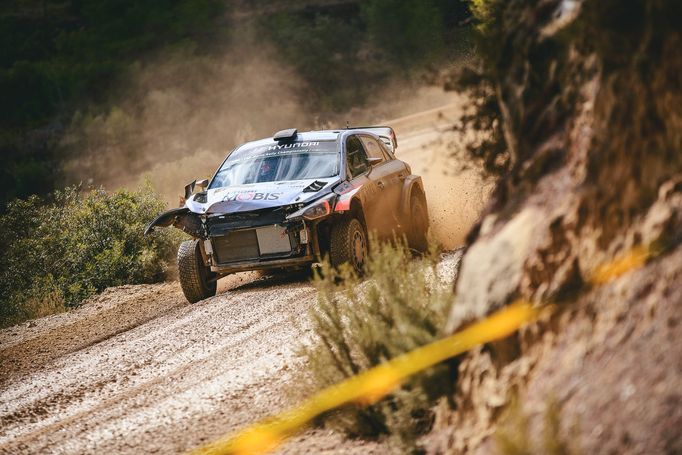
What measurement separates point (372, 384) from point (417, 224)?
7.11 metres

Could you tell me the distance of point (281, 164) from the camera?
10.5 meters

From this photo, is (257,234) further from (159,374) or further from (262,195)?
(159,374)

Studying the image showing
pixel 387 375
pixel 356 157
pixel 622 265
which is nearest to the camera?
pixel 622 265

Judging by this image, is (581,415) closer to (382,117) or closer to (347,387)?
(347,387)

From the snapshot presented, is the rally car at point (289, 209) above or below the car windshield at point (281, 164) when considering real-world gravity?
below

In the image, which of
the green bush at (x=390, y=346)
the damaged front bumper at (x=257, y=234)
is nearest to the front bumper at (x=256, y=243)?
the damaged front bumper at (x=257, y=234)

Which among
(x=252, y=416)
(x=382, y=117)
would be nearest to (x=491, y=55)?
(x=252, y=416)

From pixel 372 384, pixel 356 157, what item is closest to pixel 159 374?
pixel 372 384

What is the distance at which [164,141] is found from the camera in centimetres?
3831

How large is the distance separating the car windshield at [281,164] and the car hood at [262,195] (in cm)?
21

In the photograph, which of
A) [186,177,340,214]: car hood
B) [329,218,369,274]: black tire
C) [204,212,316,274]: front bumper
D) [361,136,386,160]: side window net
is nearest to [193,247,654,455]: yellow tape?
[329,218,369,274]: black tire

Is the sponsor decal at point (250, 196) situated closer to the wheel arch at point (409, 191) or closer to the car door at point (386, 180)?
the car door at point (386, 180)

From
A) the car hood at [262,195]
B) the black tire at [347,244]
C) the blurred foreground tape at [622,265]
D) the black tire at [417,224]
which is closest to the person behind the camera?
the blurred foreground tape at [622,265]

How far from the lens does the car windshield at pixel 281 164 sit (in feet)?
33.8
